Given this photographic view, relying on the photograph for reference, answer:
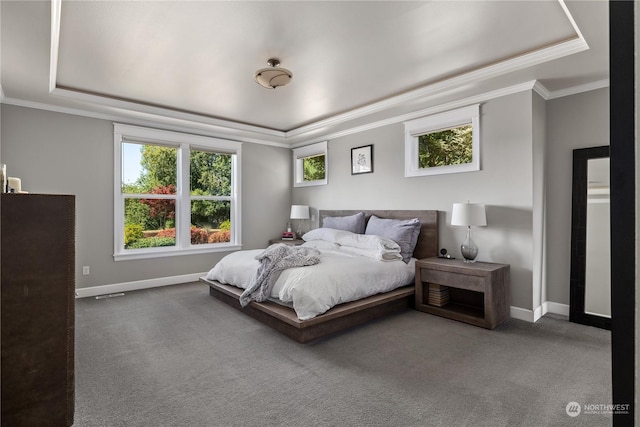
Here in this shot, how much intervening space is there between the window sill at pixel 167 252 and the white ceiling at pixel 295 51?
6.40ft

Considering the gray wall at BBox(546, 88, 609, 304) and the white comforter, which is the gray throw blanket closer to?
the white comforter

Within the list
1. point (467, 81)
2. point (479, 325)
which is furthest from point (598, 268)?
point (467, 81)

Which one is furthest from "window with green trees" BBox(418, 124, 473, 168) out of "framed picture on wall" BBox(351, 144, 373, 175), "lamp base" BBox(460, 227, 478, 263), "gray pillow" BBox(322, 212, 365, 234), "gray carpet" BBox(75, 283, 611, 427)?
"gray carpet" BBox(75, 283, 611, 427)

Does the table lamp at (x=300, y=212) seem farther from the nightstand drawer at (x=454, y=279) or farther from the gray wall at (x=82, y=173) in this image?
the nightstand drawer at (x=454, y=279)

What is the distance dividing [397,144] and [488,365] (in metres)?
3.09

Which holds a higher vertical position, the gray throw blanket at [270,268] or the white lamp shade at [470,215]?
the white lamp shade at [470,215]

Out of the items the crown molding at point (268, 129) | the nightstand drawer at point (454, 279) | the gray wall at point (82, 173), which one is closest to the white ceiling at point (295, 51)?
the crown molding at point (268, 129)

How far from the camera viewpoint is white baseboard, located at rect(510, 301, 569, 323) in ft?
11.6

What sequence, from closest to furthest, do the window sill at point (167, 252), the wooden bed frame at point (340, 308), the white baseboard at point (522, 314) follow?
the wooden bed frame at point (340, 308), the white baseboard at point (522, 314), the window sill at point (167, 252)

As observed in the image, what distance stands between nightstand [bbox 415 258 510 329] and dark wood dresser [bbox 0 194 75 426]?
10.6 ft

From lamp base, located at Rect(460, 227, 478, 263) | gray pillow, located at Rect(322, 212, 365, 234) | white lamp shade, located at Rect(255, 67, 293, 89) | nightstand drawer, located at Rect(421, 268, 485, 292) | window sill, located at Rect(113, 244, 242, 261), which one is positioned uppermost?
white lamp shade, located at Rect(255, 67, 293, 89)

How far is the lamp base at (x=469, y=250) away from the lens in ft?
12.2

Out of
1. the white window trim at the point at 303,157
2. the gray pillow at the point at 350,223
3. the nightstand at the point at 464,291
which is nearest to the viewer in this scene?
the nightstand at the point at 464,291

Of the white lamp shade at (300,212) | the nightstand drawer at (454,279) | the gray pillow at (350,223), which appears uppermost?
the white lamp shade at (300,212)
